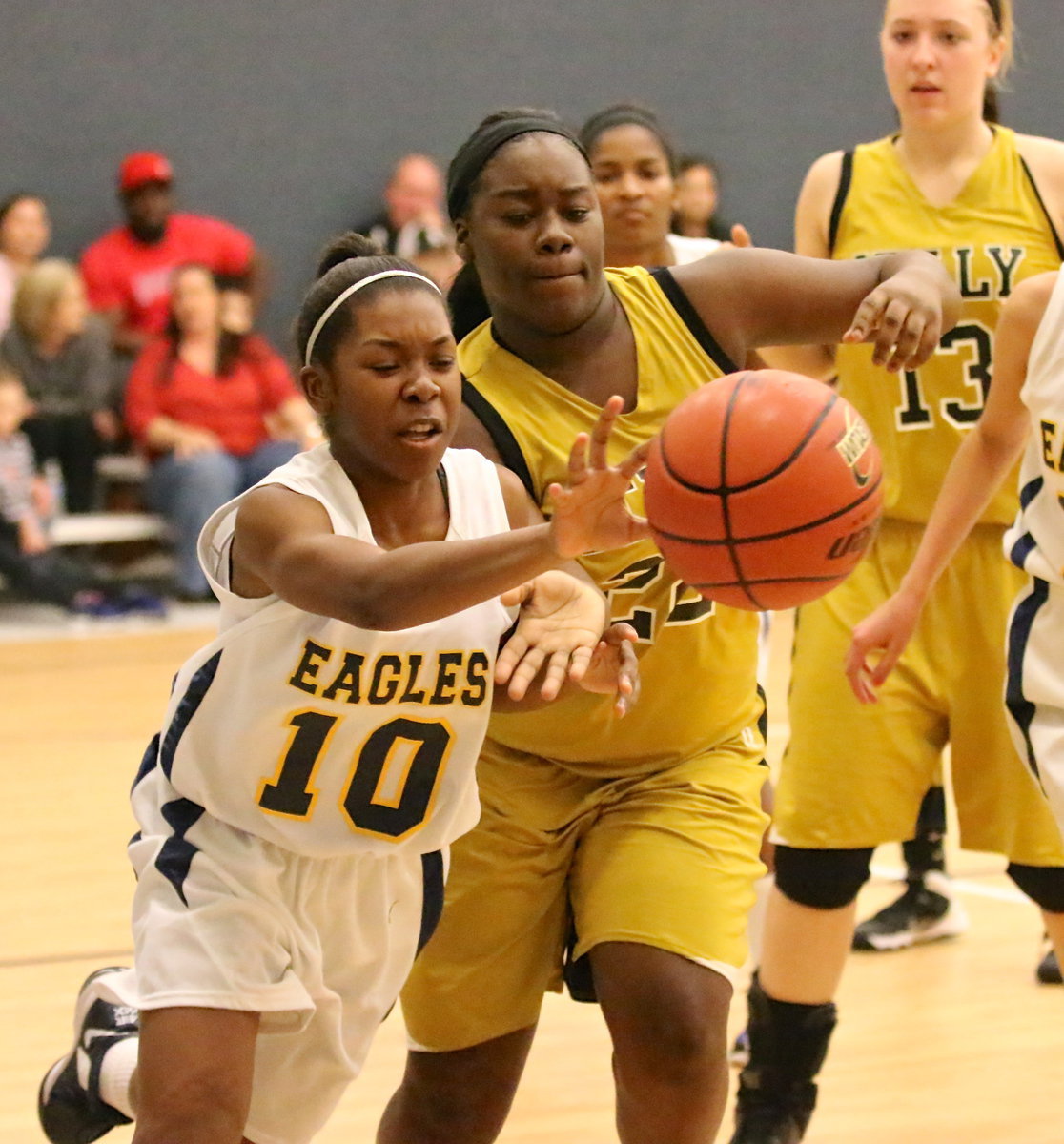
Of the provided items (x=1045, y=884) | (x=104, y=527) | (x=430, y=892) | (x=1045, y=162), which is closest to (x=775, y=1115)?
(x=1045, y=884)

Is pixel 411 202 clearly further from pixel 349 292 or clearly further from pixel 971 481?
pixel 349 292

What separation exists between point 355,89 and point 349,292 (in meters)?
9.61

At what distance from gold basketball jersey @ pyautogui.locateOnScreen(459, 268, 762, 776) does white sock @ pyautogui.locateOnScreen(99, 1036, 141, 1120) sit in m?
0.89

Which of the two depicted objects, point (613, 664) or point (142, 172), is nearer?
point (613, 664)

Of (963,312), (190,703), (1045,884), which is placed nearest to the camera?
(190,703)

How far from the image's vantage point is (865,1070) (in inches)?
172

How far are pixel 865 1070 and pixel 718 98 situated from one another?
32.0 feet

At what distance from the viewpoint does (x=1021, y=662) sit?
340 centimetres

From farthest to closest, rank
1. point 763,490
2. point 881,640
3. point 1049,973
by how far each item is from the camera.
Result: 1. point 1049,973
2. point 881,640
3. point 763,490

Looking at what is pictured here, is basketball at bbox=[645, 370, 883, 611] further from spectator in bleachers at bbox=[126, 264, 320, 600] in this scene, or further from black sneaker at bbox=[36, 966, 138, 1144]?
spectator in bleachers at bbox=[126, 264, 320, 600]

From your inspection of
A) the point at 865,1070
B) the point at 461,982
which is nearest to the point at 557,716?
the point at 461,982

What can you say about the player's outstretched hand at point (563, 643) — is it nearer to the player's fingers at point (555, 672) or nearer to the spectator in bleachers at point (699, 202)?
the player's fingers at point (555, 672)

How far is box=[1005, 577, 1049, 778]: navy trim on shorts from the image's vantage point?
3.39 meters

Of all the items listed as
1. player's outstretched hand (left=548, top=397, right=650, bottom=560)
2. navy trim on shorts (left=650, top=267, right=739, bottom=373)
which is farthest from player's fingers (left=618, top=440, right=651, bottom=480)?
navy trim on shorts (left=650, top=267, right=739, bottom=373)
